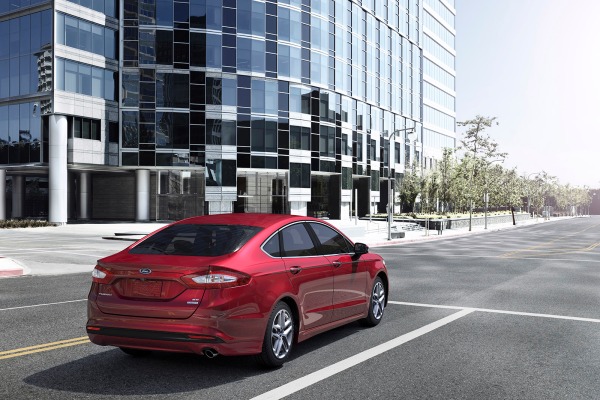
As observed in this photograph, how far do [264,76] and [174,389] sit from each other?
159ft

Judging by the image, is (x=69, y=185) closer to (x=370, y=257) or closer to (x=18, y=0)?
(x=18, y=0)

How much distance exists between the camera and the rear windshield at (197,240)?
6469 millimetres

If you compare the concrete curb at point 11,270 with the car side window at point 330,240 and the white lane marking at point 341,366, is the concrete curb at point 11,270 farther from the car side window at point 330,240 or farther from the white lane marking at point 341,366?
the white lane marking at point 341,366

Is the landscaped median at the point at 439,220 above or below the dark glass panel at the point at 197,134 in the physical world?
below

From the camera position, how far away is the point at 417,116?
8362 cm

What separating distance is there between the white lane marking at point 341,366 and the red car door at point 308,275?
2.02ft

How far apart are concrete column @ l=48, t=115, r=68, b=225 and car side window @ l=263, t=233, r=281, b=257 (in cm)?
4253

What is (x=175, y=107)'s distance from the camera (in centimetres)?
4984

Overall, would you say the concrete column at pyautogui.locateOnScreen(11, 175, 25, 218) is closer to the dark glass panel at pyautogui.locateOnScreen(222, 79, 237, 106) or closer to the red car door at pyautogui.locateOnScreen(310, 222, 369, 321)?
the dark glass panel at pyautogui.locateOnScreen(222, 79, 237, 106)

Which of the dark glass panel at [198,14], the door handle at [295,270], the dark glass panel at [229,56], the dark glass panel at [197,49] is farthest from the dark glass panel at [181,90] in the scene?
the door handle at [295,270]

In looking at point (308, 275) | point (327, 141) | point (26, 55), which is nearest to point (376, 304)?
point (308, 275)

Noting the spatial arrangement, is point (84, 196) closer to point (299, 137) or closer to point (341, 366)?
point (299, 137)

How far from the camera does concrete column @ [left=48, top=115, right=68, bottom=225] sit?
45750 millimetres

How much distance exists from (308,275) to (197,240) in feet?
4.48
